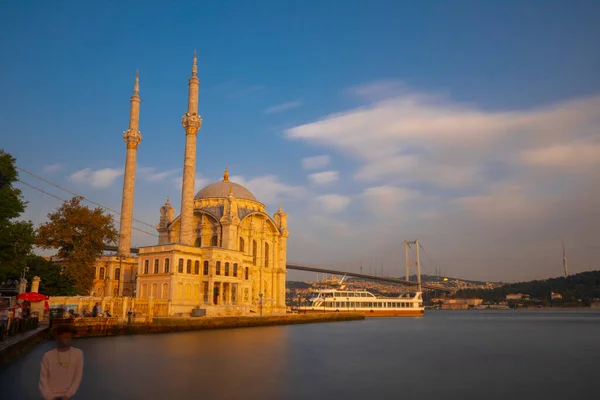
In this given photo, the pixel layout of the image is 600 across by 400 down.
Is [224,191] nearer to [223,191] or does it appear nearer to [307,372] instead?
[223,191]

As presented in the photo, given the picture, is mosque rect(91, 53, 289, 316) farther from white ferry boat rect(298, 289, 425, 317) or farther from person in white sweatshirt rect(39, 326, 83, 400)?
person in white sweatshirt rect(39, 326, 83, 400)

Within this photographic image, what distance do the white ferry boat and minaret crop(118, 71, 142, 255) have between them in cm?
3021

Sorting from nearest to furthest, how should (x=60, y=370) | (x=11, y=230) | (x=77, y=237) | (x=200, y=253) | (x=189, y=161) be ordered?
(x=60, y=370) < (x=11, y=230) < (x=77, y=237) < (x=200, y=253) < (x=189, y=161)

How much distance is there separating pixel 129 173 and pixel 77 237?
30.6 ft

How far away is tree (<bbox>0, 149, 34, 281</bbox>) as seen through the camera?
24344 millimetres

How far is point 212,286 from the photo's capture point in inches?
1673

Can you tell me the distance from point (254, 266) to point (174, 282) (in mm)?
15817

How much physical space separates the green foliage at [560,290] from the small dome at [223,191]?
5051 inches

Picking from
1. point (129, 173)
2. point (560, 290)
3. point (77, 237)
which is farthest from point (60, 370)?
point (560, 290)

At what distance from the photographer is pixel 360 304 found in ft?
250

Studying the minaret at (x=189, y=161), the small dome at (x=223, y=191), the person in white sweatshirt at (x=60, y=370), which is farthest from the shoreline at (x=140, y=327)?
the small dome at (x=223, y=191)

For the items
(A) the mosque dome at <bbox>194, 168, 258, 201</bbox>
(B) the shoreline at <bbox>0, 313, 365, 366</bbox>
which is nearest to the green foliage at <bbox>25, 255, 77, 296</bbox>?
(B) the shoreline at <bbox>0, 313, 365, 366</bbox>

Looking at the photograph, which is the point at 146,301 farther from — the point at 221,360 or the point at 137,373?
the point at 137,373

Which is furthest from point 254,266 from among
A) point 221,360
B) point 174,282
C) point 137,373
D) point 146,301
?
point 137,373
